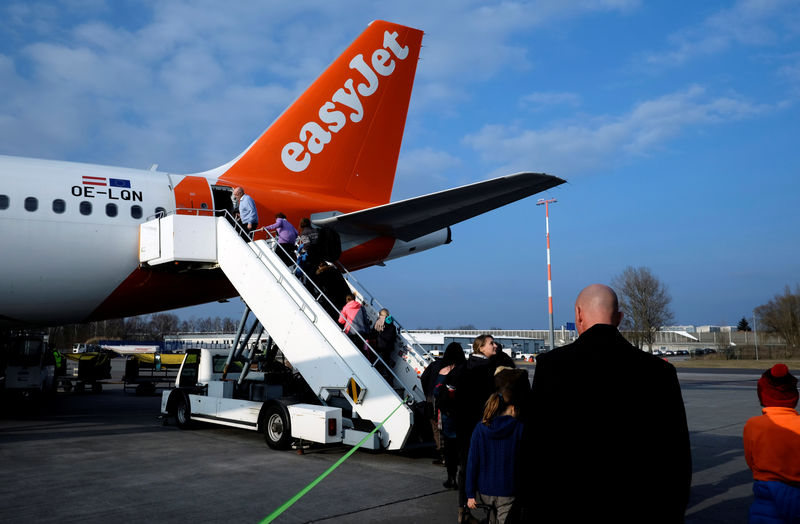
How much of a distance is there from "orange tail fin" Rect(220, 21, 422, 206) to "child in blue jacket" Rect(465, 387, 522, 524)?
1067 centimetres

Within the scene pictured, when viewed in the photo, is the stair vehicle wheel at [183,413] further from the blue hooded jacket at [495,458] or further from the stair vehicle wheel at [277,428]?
the blue hooded jacket at [495,458]

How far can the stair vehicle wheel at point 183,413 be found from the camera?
12.1m

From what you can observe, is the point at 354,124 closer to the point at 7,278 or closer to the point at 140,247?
the point at 140,247

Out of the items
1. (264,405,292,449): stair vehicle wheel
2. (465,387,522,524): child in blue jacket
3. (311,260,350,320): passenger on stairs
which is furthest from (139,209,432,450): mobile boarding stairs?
(465,387,522,524): child in blue jacket

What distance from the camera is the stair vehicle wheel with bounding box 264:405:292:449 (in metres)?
9.47

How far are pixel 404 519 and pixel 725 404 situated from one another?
1544cm

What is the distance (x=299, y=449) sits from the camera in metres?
9.48

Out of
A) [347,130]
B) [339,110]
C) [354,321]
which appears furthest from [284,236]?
[339,110]

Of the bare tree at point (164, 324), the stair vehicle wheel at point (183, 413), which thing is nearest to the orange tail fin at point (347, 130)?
the stair vehicle wheel at point (183, 413)

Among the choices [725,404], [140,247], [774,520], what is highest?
[140,247]

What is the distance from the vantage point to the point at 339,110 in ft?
49.6

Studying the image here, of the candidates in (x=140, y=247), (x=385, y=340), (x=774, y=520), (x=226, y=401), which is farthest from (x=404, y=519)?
(x=140, y=247)

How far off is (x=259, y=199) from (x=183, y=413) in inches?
192

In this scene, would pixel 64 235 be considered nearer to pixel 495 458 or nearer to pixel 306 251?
pixel 306 251
